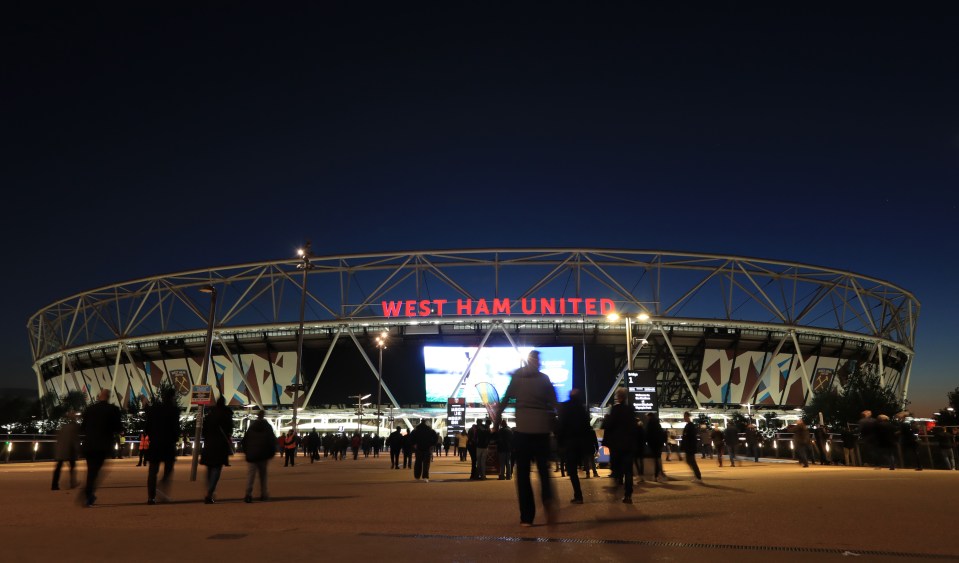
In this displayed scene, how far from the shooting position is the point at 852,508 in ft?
33.6

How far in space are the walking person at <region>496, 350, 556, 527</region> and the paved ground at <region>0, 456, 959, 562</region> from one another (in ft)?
1.21

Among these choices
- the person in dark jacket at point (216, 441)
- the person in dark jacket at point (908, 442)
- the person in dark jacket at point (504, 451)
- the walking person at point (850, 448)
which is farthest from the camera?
the walking person at point (850, 448)

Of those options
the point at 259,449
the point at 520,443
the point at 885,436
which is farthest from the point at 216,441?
the point at 885,436

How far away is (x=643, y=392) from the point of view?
27.3m

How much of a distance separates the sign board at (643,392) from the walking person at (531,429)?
62.0 feet

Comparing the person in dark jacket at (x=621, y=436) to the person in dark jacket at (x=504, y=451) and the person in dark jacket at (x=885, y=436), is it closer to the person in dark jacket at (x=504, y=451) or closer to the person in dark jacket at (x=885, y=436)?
the person in dark jacket at (x=504, y=451)

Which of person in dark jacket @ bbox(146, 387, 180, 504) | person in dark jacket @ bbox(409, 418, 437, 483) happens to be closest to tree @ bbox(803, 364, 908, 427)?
person in dark jacket @ bbox(409, 418, 437, 483)

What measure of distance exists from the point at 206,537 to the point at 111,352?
76401 mm

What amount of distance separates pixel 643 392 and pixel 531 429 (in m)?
19.8

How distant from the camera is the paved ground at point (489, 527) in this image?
6421 millimetres

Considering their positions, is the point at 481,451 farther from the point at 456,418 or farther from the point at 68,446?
the point at 456,418

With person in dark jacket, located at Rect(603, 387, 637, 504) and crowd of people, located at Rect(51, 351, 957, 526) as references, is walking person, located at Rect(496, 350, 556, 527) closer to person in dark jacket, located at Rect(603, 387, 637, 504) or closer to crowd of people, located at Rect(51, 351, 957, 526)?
crowd of people, located at Rect(51, 351, 957, 526)

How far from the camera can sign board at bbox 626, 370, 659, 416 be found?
26.9 metres

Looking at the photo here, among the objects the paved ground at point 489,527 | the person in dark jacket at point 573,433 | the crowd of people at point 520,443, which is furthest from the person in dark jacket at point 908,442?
the person in dark jacket at point 573,433
